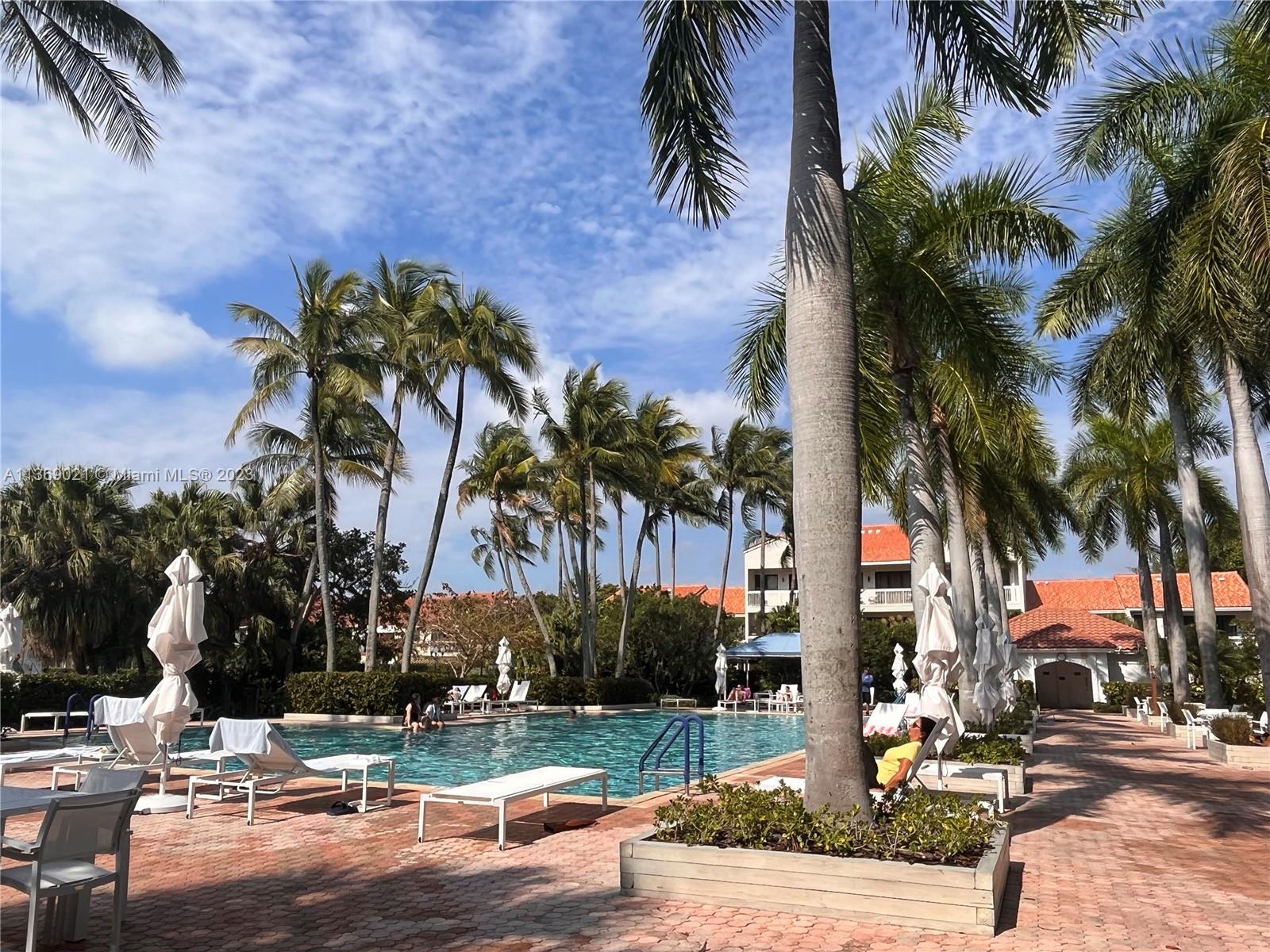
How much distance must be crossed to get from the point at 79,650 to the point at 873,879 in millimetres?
28542

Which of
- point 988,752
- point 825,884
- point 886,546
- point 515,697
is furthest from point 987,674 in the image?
point 886,546

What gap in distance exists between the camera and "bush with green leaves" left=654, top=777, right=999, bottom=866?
19.4 feet

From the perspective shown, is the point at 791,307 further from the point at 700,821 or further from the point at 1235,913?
the point at 1235,913

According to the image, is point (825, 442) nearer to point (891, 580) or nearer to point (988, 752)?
point (988, 752)

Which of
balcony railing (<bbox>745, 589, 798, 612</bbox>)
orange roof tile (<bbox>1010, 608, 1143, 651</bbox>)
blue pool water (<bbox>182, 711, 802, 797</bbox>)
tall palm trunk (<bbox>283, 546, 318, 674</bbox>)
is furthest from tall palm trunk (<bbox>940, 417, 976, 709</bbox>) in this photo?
balcony railing (<bbox>745, 589, 798, 612</bbox>)

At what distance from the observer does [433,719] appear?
917 inches

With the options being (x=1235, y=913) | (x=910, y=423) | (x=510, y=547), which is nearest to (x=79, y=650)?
(x=510, y=547)

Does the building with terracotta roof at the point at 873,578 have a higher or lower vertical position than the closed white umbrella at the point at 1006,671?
higher

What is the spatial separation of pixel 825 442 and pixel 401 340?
71.6 ft

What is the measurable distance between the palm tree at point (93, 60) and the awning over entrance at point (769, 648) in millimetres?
25662

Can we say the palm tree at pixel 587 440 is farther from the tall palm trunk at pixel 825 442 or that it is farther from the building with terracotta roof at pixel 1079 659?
the tall palm trunk at pixel 825 442

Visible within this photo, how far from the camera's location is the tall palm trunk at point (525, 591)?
1352 inches

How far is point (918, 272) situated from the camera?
1176 cm

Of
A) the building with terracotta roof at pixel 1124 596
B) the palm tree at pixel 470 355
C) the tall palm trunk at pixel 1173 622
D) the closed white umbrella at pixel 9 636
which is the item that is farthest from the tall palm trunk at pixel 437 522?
the building with terracotta roof at pixel 1124 596
